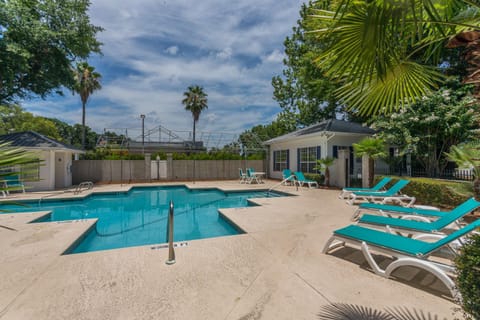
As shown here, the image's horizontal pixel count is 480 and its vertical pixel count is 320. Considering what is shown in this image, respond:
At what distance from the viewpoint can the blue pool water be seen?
5793 millimetres

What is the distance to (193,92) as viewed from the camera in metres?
26.3

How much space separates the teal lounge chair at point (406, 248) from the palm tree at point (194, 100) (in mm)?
24708

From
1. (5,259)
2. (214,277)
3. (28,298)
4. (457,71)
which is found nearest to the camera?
(28,298)

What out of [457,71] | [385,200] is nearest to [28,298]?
[385,200]

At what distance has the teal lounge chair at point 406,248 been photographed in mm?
2704

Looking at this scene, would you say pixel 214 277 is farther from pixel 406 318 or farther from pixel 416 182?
pixel 416 182

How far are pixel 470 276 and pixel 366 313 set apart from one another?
111 cm

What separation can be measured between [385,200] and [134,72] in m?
17.3

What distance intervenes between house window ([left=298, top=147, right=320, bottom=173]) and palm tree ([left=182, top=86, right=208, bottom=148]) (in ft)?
49.5

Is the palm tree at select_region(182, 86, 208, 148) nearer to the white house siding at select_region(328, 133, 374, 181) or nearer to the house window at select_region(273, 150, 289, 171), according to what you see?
the house window at select_region(273, 150, 289, 171)

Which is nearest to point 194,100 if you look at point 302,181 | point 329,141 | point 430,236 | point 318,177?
point 329,141

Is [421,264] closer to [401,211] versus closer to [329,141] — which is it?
[401,211]

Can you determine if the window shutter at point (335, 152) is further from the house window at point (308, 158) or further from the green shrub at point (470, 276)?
the green shrub at point (470, 276)

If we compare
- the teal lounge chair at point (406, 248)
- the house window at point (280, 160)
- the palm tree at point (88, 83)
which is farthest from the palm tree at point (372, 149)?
the palm tree at point (88, 83)
